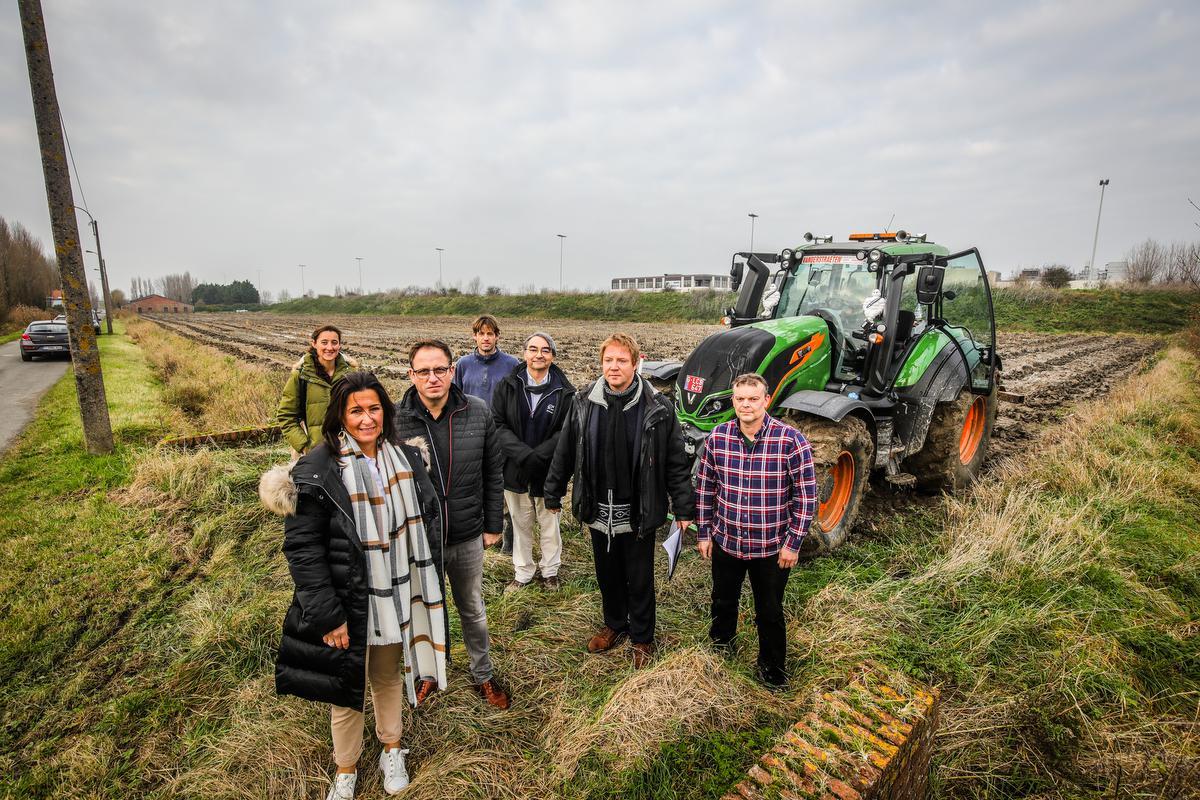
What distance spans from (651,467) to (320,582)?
1666 millimetres

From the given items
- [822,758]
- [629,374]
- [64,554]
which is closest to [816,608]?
[822,758]

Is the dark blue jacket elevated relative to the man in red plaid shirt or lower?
elevated

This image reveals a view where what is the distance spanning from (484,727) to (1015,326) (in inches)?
1323

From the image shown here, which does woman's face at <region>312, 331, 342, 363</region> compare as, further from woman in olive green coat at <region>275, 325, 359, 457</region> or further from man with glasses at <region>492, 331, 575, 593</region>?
man with glasses at <region>492, 331, 575, 593</region>

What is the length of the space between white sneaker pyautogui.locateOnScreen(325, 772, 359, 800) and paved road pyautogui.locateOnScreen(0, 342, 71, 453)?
8284 millimetres

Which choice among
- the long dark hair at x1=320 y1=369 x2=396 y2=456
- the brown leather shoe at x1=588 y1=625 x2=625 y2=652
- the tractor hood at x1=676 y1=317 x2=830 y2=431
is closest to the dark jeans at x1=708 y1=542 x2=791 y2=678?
the brown leather shoe at x1=588 y1=625 x2=625 y2=652

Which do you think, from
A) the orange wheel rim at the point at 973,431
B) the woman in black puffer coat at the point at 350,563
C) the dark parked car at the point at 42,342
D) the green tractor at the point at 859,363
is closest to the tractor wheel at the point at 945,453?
the green tractor at the point at 859,363

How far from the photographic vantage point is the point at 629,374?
3.12m

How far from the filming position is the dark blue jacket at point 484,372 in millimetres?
4242

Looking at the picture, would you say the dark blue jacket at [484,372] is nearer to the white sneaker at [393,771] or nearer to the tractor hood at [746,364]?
the tractor hood at [746,364]

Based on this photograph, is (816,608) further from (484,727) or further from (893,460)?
(893,460)

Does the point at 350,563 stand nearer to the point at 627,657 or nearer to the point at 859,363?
the point at 627,657

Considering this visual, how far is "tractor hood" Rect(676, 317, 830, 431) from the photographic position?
15.1 feet

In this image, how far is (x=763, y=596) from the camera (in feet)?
9.61
